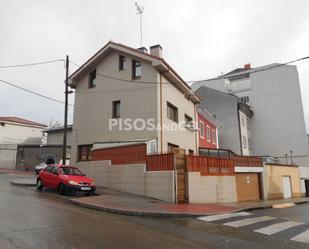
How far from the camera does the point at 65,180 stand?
13773 millimetres

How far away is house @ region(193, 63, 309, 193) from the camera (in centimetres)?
4334

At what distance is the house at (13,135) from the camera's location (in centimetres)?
3703

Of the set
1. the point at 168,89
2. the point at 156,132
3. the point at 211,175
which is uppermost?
the point at 168,89

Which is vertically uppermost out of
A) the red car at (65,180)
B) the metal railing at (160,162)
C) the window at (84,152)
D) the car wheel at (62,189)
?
the window at (84,152)

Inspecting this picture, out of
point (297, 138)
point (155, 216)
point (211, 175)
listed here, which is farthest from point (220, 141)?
point (155, 216)

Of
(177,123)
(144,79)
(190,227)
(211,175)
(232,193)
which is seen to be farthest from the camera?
(177,123)

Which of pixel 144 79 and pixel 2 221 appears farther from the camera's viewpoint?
pixel 144 79

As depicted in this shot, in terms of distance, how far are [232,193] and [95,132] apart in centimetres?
1052

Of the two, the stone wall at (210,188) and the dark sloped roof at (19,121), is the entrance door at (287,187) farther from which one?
A: the dark sloped roof at (19,121)

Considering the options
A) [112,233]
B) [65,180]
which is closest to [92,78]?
[65,180]

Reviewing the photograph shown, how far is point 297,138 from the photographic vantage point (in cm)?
→ 4334

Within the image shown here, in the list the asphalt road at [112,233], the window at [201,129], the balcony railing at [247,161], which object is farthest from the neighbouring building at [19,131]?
the asphalt road at [112,233]

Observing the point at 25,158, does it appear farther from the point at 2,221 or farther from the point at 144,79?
the point at 2,221

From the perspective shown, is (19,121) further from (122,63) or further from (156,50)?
(156,50)
